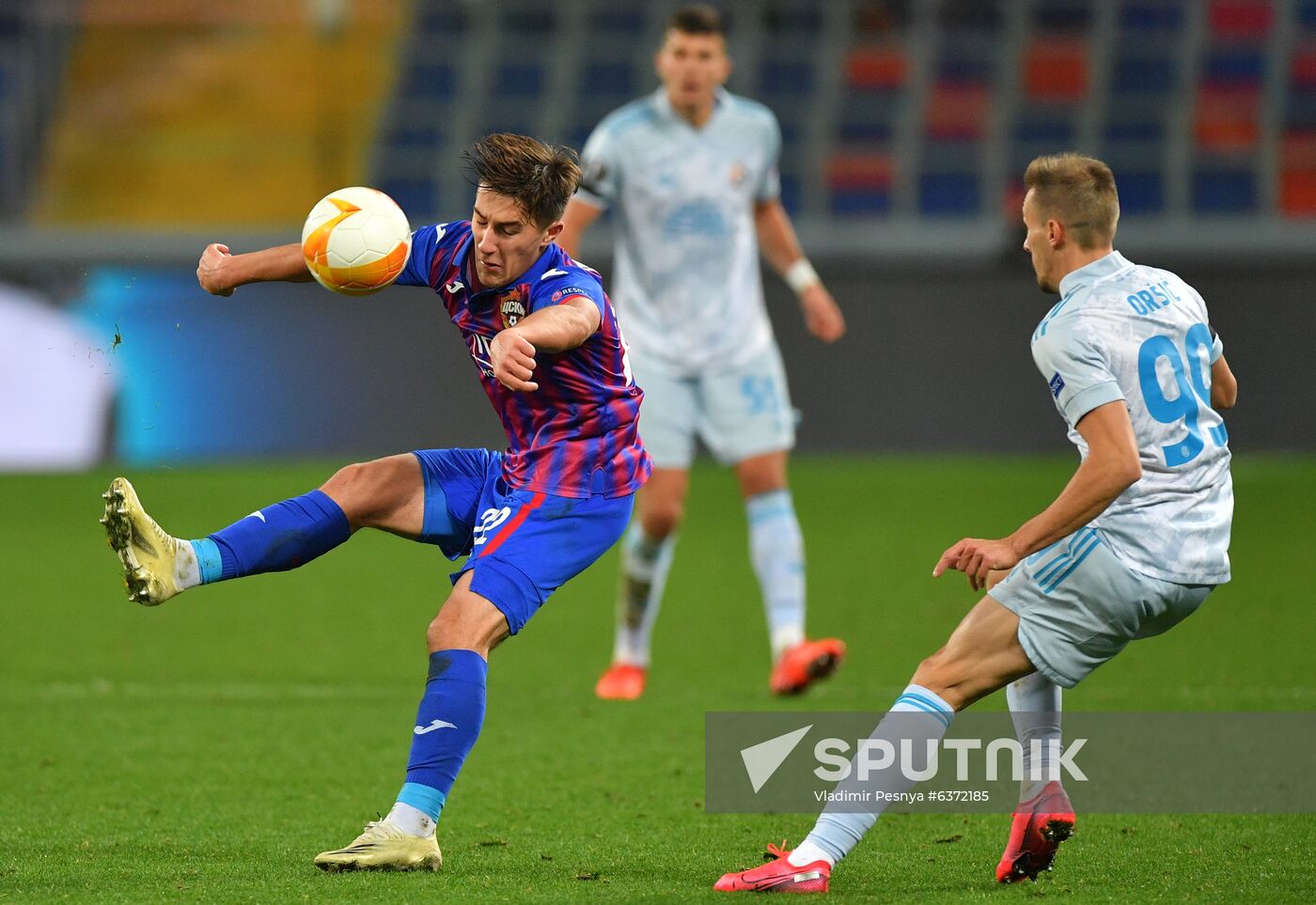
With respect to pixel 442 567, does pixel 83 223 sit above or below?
above

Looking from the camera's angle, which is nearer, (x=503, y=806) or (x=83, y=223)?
(x=503, y=806)

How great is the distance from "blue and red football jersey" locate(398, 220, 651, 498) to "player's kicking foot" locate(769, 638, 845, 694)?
2.11 m

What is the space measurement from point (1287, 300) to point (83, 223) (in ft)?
37.2

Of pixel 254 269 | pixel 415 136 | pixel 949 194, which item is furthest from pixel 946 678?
pixel 415 136

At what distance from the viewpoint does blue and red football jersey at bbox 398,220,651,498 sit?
4.03m

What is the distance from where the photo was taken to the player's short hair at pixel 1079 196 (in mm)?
3633

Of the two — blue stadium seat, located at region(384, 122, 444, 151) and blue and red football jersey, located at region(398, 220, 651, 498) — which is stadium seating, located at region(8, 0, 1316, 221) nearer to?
blue stadium seat, located at region(384, 122, 444, 151)

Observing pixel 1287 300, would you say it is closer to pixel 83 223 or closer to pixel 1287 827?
pixel 1287 827

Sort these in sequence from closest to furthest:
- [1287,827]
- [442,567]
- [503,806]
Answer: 1. [1287,827]
2. [503,806]
3. [442,567]

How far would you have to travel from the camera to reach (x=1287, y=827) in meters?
4.29

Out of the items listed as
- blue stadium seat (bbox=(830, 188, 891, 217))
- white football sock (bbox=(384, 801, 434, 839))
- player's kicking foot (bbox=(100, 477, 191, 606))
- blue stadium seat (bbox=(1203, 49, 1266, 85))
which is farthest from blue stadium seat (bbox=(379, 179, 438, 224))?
white football sock (bbox=(384, 801, 434, 839))

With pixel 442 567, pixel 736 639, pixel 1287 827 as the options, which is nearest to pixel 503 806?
pixel 1287 827

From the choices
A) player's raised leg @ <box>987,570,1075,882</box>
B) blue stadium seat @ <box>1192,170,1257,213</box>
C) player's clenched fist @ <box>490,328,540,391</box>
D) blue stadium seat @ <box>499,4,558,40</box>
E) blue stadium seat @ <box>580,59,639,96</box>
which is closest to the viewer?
player's clenched fist @ <box>490,328,540,391</box>

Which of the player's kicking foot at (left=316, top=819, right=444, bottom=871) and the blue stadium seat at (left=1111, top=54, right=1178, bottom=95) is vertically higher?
the blue stadium seat at (left=1111, top=54, right=1178, bottom=95)
